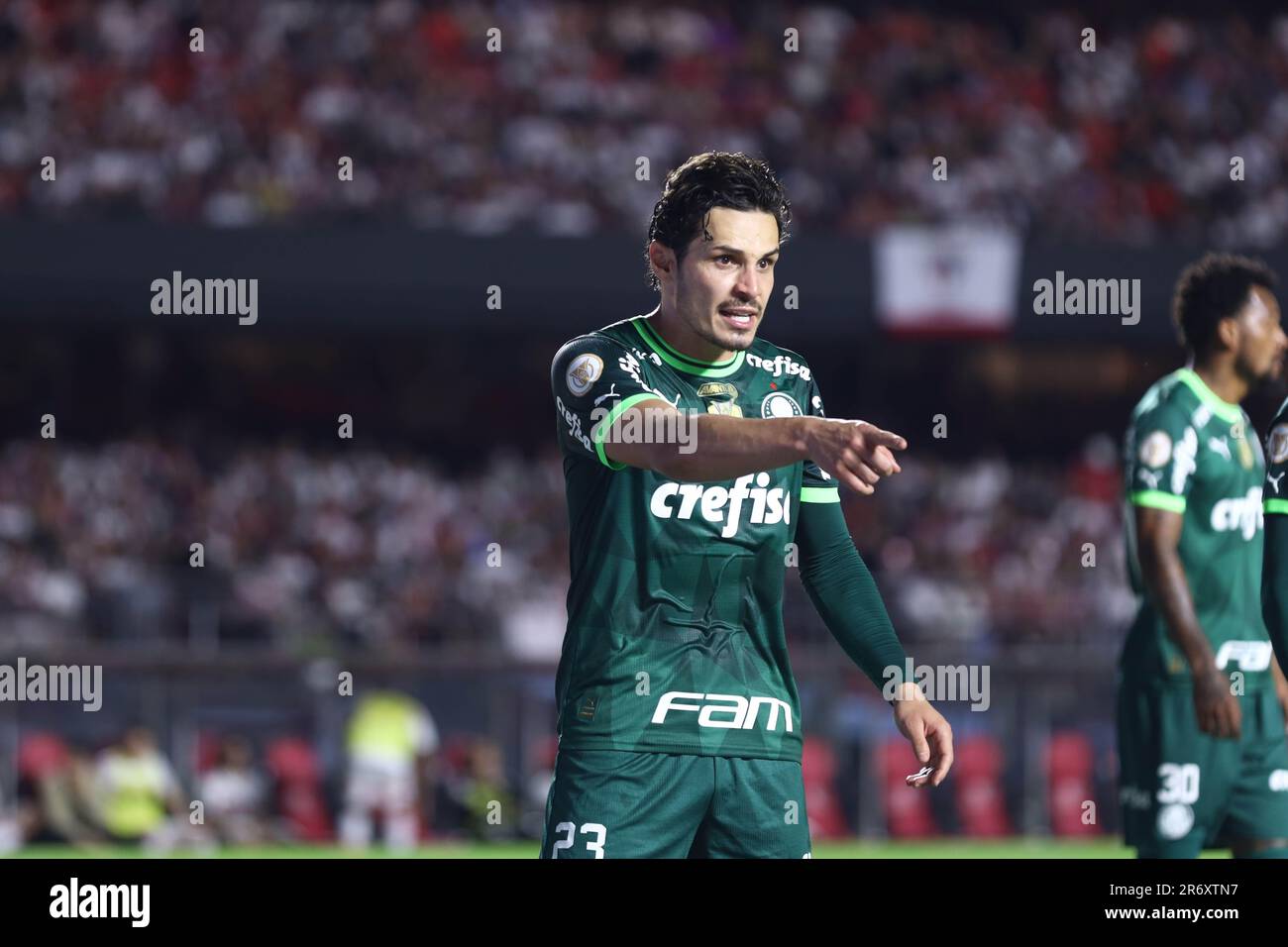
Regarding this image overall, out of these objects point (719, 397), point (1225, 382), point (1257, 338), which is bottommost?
point (719, 397)

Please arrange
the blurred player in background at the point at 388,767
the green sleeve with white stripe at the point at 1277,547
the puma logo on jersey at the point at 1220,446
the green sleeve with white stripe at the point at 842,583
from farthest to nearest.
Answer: the blurred player in background at the point at 388,767, the puma logo on jersey at the point at 1220,446, the green sleeve with white stripe at the point at 1277,547, the green sleeve with white stripe at the point at 842,583

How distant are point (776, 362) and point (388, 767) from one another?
447 inches

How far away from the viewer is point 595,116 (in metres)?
23.3

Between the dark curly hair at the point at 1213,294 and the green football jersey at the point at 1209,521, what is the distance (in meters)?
0.27

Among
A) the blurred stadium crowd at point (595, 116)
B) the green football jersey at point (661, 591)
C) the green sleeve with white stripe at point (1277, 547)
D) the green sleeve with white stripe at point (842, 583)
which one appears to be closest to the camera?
the green football jersey at point (661, 591)

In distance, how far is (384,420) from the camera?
2498 centimetres

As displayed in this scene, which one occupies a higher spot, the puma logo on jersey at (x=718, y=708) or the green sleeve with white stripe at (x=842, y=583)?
the green sleeve with white stripe at (x=842, y=583)

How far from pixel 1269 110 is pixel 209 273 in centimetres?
1316

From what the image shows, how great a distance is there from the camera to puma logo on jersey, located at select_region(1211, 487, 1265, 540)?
22.2ft

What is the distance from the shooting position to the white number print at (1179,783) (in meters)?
6.67
